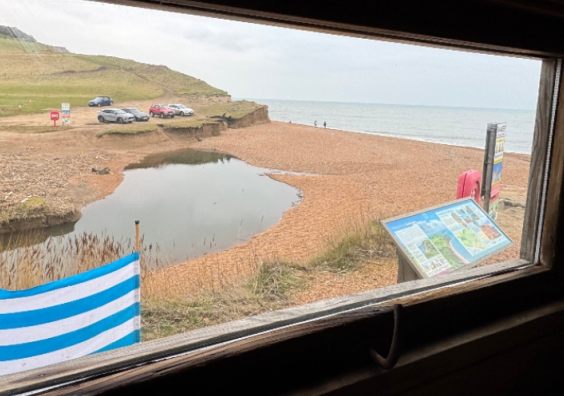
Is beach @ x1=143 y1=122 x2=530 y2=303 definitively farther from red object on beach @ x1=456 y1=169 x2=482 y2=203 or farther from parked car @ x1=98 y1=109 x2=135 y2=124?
parked car @ x1=98 y1=109 x2=135 y2=124

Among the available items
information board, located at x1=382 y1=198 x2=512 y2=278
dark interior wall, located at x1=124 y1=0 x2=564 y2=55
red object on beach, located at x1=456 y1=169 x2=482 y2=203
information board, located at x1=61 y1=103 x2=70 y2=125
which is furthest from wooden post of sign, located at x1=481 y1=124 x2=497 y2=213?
information board, located at x1=61 y1=103 x2=70 y2=125

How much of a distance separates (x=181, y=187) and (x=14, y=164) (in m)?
0.38

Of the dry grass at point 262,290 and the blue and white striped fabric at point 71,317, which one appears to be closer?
the blue and white striped fabric at point 71,317

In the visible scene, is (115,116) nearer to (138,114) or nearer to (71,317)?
(138,114)

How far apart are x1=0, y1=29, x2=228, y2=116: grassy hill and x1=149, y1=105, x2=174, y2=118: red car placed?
0.04 m

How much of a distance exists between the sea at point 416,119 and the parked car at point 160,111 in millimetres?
262

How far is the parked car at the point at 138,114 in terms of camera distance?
2.87ft

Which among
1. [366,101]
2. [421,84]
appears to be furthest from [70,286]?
[421,84]

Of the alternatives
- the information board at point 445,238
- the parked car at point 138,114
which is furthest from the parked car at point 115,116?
the information board at point 445,238

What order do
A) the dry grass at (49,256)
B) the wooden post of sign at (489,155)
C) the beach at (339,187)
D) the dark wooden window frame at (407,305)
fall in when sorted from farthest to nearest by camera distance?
1. the wooden post of sign at (489,155)
2. the beach at (339,187)
3. the dry grass at (49,256)
4. the dark wooden window frame at (407,305)

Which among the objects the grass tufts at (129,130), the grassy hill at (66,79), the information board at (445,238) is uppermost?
the grassy hill at (66,79)

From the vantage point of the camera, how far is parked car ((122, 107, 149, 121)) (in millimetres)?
874

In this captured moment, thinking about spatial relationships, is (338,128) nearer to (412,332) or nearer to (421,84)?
(421,84)

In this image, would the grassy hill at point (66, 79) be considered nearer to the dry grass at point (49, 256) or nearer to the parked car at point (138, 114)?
the parked car at point (138, 114)
